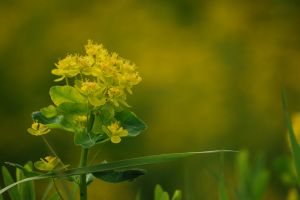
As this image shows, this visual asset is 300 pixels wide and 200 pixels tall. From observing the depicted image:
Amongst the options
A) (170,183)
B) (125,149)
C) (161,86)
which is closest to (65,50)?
(161,86)

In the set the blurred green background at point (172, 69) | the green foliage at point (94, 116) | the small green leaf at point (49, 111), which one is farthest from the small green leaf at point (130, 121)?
the blurred green background at point (172, 69)

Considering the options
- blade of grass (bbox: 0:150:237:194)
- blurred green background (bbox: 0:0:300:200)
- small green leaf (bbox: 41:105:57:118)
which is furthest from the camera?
blurred green background (bbox: 0:0:300:200)

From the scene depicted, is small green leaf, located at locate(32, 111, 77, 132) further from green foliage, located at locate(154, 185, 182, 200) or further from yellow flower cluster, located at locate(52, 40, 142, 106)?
green foliage, located at locate(154, 185, 182, 200)

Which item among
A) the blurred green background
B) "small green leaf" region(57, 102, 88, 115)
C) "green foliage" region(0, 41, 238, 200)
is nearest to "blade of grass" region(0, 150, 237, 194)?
"green foliage" region(0, 41, 238, 200)

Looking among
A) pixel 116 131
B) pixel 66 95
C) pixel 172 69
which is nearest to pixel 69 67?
pixel 66 95

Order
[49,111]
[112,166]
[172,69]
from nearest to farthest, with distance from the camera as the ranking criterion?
[112,166]
[49,111]
[172,69]

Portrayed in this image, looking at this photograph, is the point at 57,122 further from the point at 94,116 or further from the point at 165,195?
the point at 165,195
